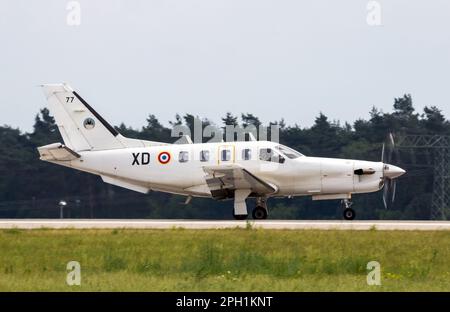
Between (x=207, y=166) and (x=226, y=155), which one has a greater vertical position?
(x=226, y=155)

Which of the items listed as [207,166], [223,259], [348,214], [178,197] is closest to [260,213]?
[207,166]

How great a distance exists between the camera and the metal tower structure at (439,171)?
67.9 m

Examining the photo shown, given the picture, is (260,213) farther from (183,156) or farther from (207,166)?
(183,156)

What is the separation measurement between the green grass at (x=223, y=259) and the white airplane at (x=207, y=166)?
731 cm

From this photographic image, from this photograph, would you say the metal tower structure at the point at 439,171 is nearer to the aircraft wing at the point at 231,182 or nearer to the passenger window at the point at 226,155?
the aircraft wing at the point at 231,182

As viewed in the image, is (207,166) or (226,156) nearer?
(207,166)

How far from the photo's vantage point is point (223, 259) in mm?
28125

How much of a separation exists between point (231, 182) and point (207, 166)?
38.6 inches

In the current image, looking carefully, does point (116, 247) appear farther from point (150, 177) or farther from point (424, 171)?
point (424, 171)

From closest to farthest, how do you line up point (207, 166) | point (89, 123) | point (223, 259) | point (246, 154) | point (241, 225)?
point (223, 259) → point (241, 225) → point (207, 166) → point (246, 154) → point (89, 123)

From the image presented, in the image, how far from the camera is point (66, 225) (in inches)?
1565

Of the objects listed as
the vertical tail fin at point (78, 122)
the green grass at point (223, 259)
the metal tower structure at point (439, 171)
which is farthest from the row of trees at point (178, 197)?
the green grass at point (223, 259)
